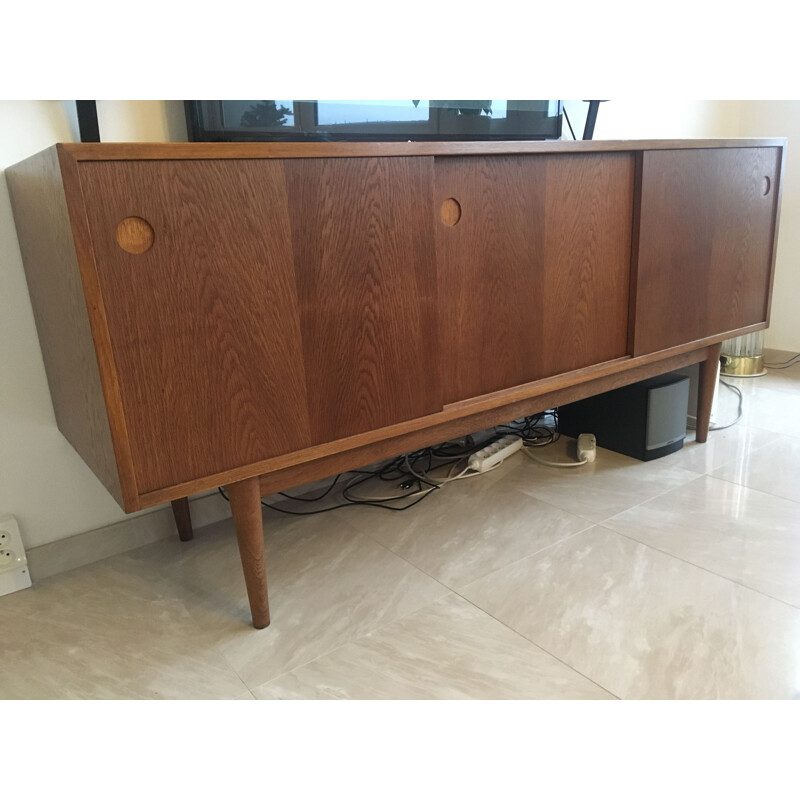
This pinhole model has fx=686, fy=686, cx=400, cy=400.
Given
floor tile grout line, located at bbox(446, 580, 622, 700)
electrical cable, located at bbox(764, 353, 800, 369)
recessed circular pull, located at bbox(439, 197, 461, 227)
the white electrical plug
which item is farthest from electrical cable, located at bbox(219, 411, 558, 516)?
electrical cable, located at bbox(764, 353, 800, 369)

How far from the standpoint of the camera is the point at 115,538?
1354 millimetres

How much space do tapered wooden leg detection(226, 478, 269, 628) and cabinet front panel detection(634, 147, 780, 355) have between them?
88cm

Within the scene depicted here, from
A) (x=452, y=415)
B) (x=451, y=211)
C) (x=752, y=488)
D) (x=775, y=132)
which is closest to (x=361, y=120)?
(x=451, y=211)

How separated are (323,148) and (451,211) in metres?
0.26

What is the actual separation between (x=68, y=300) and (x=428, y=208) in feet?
1.76

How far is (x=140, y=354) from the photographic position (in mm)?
871

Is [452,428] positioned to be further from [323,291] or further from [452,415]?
[323,291]

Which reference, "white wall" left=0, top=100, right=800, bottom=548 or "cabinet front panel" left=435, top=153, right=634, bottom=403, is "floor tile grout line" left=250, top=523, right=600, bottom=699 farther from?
"white wall" left=0, top=100, right=800, bottom=548

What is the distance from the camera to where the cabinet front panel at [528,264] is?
3.74 ft

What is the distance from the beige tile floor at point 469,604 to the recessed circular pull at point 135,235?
1.99 feet

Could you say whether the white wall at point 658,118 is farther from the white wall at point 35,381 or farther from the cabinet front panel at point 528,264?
the white wall at point 35,381

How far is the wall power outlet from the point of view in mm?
1224
